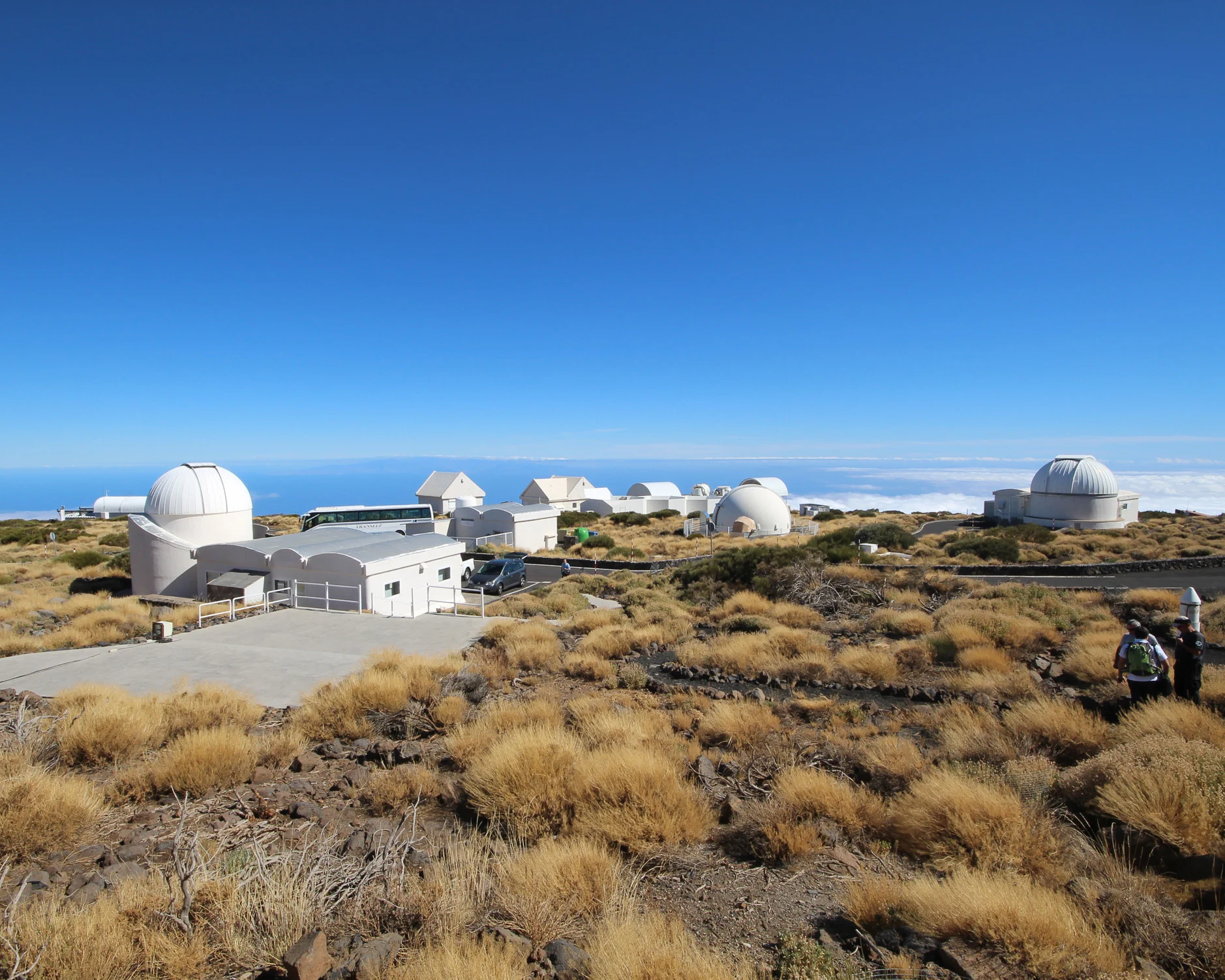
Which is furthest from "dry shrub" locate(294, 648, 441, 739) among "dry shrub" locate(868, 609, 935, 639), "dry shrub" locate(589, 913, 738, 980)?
"dry shrub" locate(868, 609, 935, 639)

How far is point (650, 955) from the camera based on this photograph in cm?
266

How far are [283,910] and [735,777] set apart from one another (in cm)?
363

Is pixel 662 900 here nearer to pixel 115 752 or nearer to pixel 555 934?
pixel 555 934

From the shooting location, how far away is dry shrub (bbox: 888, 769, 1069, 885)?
3.56m

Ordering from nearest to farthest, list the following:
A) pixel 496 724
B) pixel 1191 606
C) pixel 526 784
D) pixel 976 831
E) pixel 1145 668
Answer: pixel 976 831, pixel 526 784, pixel 1145 668, pixel 496 724, pixel 1191 606

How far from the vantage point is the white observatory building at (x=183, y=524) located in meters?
18.7

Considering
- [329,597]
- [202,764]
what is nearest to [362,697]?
[202,764]

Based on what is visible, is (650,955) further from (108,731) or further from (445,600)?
(445,600)

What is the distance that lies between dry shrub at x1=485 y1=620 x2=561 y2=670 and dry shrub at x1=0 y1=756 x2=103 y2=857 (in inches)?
239

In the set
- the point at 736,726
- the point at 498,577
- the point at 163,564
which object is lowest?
the point at 498,577

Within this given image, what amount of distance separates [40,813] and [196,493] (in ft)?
63.7

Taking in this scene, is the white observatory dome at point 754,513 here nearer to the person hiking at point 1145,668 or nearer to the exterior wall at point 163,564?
the exterior wall at point 163,564

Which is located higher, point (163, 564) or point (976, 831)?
point (163, 564)

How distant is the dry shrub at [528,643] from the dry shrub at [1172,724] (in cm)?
716
